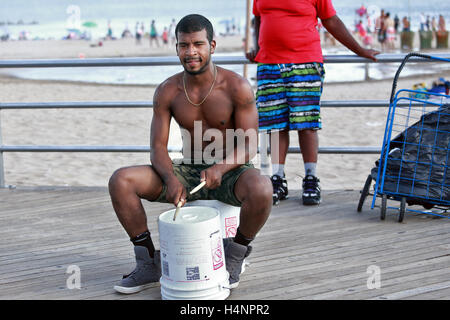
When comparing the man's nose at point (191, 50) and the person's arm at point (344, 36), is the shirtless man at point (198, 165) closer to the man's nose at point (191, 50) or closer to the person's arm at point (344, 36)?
the man's nose at point (191, 50)

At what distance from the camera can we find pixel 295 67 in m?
3.90

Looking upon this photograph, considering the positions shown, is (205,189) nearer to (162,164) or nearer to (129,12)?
(162,164)

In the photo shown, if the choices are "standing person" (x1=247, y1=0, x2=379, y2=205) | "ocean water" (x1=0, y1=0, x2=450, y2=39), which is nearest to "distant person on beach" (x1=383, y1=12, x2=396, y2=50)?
"ocean water" (x1=0, y1=0, x2=450, y2=39)

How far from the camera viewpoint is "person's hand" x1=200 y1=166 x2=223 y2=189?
2.60 metres

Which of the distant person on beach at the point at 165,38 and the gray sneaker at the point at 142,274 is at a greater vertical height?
the distant person on beach at the point at 165,38

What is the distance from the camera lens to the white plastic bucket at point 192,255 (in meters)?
2.40

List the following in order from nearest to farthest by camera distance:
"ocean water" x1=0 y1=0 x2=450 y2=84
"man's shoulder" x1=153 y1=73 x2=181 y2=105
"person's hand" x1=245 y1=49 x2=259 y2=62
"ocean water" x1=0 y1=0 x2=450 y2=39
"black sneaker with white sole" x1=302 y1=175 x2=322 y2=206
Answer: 1. "man's shoulder" x1=153 y1=73 x2=181 y2=105
2. "black sneaker with white sole" x1=302 y1=175 x2=322 y2=206
3. "person's hand" x1=245 y1=49 x2=259 y2=62
4. "ocean water" x1=0 y1=0 x2=450 y2=84
5. "ocean water" x1=0 y1=0 x2=450 y2=39

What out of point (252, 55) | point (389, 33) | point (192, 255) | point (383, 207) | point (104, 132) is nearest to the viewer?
point (192, 255)

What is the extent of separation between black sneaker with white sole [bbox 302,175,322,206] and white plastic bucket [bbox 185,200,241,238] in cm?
125

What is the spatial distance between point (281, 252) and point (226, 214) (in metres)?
0.49

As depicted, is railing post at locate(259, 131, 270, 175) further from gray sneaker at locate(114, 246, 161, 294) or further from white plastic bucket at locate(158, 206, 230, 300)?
white plastic bucket at locate(158, 206, 230, 300)

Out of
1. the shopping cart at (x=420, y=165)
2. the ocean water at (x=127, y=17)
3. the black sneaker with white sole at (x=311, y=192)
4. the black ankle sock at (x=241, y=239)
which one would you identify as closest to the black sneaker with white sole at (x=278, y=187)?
the black sneaker with white sole at (x=311, y=192)

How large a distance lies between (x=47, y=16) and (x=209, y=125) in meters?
53.2

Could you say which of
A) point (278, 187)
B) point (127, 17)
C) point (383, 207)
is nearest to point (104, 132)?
point (278, 187)
